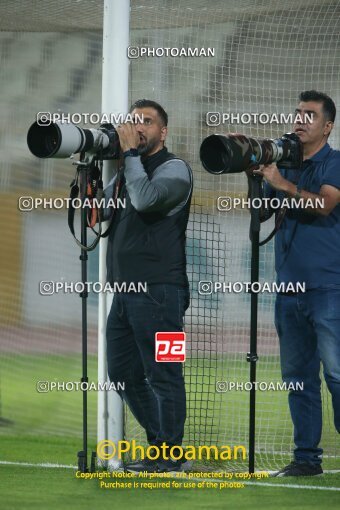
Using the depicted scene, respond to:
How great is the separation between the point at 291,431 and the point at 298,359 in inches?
54.3

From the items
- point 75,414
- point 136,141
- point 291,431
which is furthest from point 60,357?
point 136,141

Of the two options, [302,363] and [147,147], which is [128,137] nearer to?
[147,147]

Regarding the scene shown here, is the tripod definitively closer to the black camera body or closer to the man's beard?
the black camera body

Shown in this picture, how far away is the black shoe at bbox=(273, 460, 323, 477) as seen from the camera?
525cm

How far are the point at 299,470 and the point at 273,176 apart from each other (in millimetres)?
1312

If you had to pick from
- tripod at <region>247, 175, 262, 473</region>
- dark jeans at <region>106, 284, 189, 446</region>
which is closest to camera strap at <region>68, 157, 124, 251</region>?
dark jeans at <region>106, 284, 189, 446</region>

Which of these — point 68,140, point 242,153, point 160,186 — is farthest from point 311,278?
point 68,140

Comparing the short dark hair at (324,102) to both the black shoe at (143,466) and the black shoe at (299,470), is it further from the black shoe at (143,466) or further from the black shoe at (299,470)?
the black shoe at (143,466)

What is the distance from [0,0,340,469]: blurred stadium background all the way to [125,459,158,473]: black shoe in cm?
52

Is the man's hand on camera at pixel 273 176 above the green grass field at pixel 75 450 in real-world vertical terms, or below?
above

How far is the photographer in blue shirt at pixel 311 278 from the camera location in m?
5.11

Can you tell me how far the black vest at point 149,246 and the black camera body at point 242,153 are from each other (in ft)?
0.92

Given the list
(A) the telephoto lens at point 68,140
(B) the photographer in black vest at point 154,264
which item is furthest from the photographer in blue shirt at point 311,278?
(A) the telephoto lens at point 68,140

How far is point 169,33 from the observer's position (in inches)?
245
